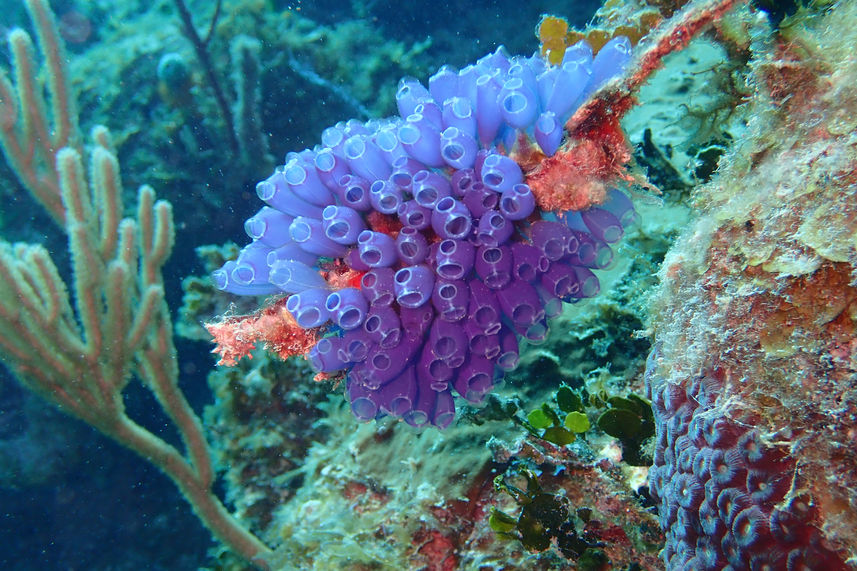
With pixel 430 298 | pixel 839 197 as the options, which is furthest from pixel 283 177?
pixel 839 197

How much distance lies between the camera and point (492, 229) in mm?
1919

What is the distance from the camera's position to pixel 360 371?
2158 mm

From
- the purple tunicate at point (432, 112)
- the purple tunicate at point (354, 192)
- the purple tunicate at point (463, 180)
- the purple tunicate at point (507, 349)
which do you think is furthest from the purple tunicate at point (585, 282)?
the purple tunicate at point (354, 192)

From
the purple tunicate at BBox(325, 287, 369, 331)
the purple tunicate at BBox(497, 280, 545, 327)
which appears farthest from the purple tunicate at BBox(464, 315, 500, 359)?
the purple tunicate at BBox(325, 287, 369, 331)

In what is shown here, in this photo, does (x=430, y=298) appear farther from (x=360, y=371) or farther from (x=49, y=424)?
(x=49, y=424)

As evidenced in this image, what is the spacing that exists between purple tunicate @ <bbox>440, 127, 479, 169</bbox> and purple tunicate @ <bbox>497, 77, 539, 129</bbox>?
6.9 inches

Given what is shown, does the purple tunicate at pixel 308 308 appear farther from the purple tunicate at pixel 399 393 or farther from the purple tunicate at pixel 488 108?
the purple tunicate at pixel 488 108

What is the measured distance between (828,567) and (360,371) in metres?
1.66

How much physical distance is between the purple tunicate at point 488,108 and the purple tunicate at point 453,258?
1.62 feet

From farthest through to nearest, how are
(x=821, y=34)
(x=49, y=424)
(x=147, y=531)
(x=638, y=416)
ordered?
(x=147, y=531) → (x=49, y=424) → (x=638, y=416) → (x=821, y=34)

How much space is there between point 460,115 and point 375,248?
638 millimetres

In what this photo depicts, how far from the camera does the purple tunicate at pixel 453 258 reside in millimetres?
1929

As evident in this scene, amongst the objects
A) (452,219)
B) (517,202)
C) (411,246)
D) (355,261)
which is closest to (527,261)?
(517,202)

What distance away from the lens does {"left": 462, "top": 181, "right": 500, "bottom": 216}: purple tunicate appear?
1.95 m
